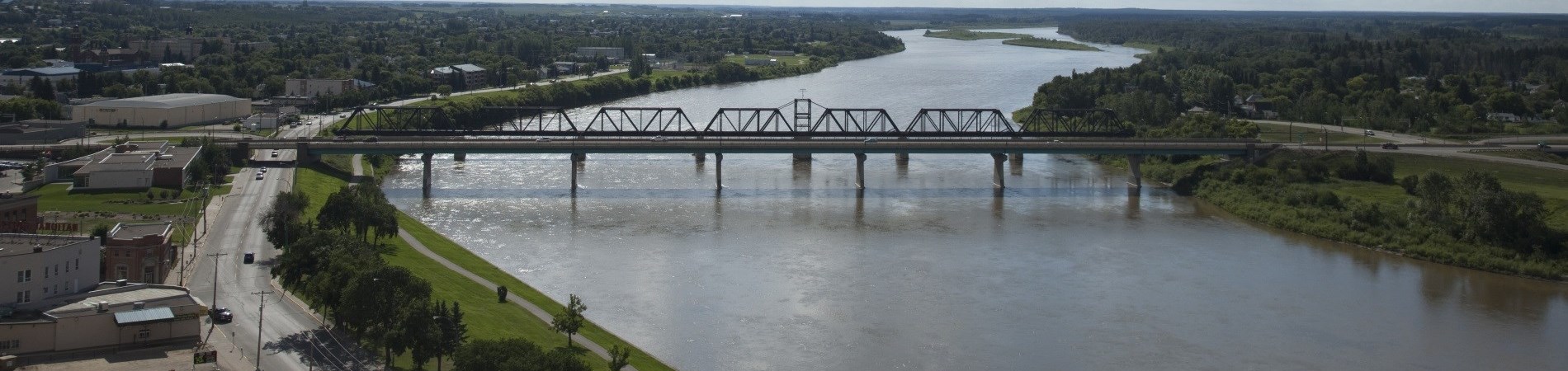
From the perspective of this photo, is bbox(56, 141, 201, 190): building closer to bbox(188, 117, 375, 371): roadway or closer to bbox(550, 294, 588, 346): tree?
bbox(188, 117, 375, 371): roadway

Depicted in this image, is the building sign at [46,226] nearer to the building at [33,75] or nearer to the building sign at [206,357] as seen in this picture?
the building sign at [206,357]

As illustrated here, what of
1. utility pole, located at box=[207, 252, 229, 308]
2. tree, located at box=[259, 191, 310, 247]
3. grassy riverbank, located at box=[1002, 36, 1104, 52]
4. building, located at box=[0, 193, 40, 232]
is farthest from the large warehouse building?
grassy riverbank, located at box=[1002, 36, 1104, 52]

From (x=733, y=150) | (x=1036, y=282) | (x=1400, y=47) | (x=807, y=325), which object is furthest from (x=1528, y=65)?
(x=807, y=325)

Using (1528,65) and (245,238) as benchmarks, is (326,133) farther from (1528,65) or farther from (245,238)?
(1528,65)

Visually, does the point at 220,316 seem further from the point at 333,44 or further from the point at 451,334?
the point at 333,44

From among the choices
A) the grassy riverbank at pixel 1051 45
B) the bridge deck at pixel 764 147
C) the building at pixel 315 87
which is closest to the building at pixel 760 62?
the building at pixel 315 87

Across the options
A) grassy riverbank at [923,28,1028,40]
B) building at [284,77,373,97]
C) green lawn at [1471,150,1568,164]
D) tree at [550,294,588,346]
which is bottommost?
tree at [550,294,588,346]
